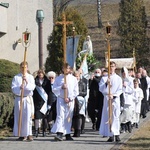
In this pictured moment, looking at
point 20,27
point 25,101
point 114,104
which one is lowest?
point 114,104

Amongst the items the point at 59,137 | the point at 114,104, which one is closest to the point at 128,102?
the point at 114,104

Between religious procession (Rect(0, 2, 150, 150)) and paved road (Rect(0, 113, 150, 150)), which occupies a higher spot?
religious procession (Rect(0, 2, 150, 150))

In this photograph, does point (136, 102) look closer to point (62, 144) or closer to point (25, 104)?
point (25, 104)

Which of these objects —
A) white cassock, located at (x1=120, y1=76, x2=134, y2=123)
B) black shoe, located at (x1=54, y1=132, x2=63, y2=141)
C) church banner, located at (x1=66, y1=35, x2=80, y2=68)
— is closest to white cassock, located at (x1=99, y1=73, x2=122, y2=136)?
black shoe, located at (x1=54, y1=132, x2=63, y2=141)

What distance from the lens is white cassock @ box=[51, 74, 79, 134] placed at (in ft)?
48.2

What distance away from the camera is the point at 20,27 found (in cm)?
2784

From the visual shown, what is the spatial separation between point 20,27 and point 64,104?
534 inches

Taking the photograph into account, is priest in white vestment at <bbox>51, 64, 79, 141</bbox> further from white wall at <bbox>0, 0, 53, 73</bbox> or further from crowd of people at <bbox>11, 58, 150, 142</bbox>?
white wall at <bbox>0, 0, 53, 73</bbox>

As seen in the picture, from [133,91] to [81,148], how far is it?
4.48 meters

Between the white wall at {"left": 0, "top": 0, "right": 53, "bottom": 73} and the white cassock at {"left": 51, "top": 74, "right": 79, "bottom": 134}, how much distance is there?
37.0 feet

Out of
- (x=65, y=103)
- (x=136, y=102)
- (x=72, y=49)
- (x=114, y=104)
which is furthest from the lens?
(x=136, y=102)

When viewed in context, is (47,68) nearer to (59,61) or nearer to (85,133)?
(59,61)

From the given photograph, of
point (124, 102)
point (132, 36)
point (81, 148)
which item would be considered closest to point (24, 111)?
point (81, 148)

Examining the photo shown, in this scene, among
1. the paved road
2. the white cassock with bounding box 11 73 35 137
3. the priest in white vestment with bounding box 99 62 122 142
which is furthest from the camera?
the white cassock with bounding box 11 73 35 137
